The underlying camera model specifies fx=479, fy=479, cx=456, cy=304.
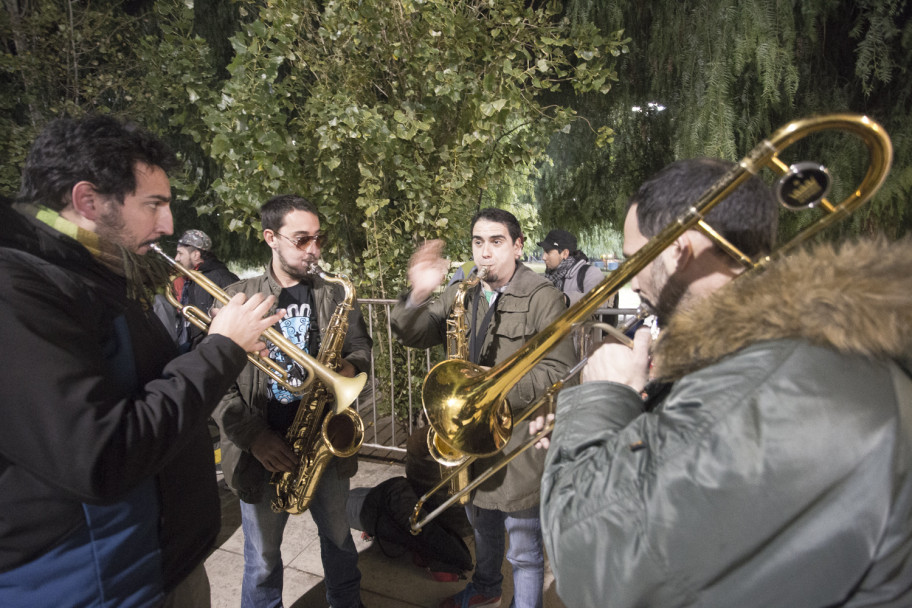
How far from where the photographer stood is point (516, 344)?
2480 mm

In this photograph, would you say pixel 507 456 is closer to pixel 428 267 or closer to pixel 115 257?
pixel 428 267

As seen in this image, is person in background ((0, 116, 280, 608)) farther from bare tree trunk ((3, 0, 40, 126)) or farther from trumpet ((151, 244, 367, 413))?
bare tree trunk ((3, 0, 40, 126))

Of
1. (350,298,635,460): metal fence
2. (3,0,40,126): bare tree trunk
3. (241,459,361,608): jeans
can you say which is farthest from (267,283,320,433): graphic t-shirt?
(3,0,40,126): bare tree trunk

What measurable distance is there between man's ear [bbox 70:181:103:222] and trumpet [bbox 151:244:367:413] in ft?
1.62

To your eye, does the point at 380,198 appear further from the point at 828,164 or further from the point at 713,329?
the point at 828,164

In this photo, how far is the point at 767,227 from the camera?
1.19 m

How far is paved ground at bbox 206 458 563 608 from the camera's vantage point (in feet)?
9.27

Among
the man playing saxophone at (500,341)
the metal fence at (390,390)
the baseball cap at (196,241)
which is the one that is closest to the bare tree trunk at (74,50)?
the baseball cap at (196,241)

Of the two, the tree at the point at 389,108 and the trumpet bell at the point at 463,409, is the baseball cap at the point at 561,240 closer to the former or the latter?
the tree at the point at 389,108

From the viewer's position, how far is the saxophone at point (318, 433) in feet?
7.77

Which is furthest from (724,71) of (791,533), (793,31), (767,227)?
(791,533)

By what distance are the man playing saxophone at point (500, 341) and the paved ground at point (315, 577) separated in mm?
276

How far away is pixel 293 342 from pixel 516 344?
3.82 feet

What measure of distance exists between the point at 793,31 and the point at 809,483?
4.38m
